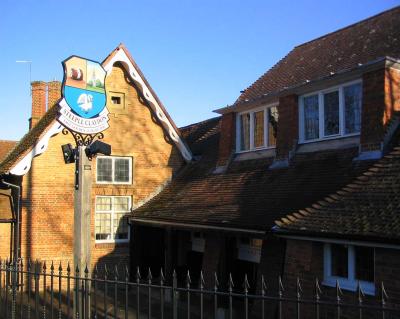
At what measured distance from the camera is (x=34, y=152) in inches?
637

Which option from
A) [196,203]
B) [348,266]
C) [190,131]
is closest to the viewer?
[348,266]

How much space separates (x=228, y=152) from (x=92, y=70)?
782 cm

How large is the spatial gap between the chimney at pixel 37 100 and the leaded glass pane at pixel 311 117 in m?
12.9

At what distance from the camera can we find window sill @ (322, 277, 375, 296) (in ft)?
27.6

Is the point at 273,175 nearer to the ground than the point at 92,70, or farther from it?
nearer to the ground

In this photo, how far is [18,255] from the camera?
1623 centimetres

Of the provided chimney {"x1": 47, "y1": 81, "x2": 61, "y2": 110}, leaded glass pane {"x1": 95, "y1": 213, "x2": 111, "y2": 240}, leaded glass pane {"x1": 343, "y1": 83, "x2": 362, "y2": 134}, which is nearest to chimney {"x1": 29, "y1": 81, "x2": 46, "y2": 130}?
chimney {"x1": 47, "y1": 81, "x2": 61, "y2": 110}

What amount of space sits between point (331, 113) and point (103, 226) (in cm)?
935

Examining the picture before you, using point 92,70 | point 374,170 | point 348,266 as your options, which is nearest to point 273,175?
point 374,170

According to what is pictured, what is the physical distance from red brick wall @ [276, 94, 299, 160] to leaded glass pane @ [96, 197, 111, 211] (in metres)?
7.15

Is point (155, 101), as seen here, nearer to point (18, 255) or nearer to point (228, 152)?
point (228, 152)

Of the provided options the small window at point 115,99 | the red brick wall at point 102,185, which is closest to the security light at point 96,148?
the red brick wall at point 102,185

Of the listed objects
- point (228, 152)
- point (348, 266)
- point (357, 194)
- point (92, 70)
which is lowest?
point (348, 266)

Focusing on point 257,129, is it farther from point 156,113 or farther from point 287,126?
point 156,113
